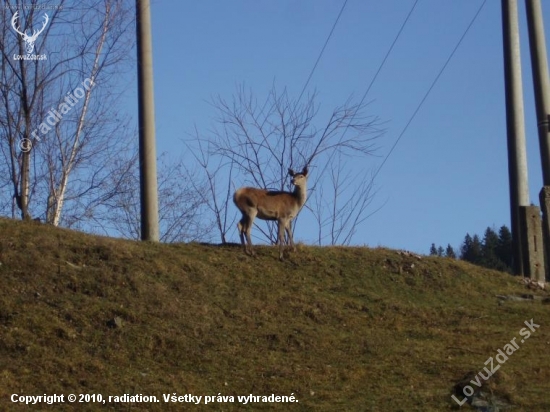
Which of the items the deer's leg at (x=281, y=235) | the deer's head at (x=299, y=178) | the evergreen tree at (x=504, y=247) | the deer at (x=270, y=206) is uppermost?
the evergreen tree at (x=504, y=247)

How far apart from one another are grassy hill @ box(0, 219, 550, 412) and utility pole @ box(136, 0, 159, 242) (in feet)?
4.03

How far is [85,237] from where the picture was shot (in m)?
18.7

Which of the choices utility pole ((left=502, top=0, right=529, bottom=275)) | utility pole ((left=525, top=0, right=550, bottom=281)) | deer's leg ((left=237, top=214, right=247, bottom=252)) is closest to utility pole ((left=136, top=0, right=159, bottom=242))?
deer's leg ((left=237, top=214, right=247, bottom=252))

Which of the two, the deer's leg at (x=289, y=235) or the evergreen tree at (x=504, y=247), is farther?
the evergreen tree at (x=504, y=247)

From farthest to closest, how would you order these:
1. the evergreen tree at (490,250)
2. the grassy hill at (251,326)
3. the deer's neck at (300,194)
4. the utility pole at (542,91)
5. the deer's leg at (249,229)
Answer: the evergreen tree at (490,250) < the deer's neck at (300,194) < the deer's leg at (249,229) < the utility pole at (542,91) < the grassy hill at (251,326)

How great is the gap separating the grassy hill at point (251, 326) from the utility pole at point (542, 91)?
2199 millimetres

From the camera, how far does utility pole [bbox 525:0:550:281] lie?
17469mm

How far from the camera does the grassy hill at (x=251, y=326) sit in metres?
13.4

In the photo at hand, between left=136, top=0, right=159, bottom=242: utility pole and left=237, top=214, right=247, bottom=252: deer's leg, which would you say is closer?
left=237, top=214, right=247, bottom=252: deer's leg

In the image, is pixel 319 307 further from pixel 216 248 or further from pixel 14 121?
pixel 14 121

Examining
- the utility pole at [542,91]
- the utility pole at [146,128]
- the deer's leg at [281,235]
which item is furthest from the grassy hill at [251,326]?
the utility pole at [542,91]

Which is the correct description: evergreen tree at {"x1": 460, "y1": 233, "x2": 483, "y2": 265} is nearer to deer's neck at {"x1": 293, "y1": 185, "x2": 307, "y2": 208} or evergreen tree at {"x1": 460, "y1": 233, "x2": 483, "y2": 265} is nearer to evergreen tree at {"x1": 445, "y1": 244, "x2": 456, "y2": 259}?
evergreen tree at {"x1": 445, "y1": 244, "x2": 456, "y2": 259}

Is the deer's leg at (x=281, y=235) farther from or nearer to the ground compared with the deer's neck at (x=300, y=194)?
nearer to the ground

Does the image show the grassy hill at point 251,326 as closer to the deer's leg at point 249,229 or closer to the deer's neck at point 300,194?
the deer's leg at point 249,229
